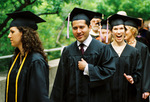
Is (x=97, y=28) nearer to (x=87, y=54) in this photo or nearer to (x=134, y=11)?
(x=87, y=54)

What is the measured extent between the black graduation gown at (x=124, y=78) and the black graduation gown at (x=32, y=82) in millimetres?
1953

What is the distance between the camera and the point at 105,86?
3754 mm

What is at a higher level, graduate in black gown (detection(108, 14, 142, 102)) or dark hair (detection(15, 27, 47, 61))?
dark hair (detection(15, 27, 47, 61))

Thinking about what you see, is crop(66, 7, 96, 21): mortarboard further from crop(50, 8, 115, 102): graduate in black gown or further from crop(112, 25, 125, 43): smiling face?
crop(112, 25, 125, 43): smiling face

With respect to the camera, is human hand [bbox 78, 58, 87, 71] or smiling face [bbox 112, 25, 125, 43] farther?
smiling face [bbox 112, 25, 125, 43]

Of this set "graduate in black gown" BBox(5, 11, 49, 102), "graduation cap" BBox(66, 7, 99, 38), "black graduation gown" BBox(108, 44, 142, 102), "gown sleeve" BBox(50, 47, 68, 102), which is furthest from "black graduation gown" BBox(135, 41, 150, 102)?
"graduate in black gown" BBox(5, 11, 49, 102)

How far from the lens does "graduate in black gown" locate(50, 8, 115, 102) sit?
362cm

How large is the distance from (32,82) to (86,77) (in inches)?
43.2

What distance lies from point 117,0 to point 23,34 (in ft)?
50.1

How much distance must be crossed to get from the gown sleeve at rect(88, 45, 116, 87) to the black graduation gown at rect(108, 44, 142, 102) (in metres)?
0.90

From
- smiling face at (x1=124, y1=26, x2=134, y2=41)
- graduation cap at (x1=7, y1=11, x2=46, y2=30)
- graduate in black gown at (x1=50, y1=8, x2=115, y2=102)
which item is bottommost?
graduate in black gown at (x1=50, y1=8, x2=115, y2=102)

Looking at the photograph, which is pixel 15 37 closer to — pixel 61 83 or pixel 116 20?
pixel 61 83

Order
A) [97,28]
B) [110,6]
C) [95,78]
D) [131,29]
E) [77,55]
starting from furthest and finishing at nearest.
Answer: [110,6] < [97,28] < [131,29] < [77,55] < [95,78]

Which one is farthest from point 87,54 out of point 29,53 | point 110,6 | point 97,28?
point 110,6
